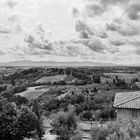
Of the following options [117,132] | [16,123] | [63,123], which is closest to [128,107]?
[117,132]

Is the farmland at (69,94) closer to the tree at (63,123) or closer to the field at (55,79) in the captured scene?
the field at (55,79)

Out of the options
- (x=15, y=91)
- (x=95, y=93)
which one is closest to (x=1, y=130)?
(x=95, y=93)

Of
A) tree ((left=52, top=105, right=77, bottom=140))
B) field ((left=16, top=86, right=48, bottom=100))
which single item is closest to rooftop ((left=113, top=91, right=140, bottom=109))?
tree ((left=52, top=105, right=77, bottom=140))

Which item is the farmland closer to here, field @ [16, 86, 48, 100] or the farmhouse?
field @ [16, 86, 48, 100]

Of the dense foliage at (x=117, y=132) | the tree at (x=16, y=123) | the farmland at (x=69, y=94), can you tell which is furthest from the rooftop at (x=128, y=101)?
the farmland at (x=69, y=94)

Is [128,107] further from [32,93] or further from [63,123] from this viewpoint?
[32,93]

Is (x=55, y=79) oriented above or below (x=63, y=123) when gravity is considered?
below

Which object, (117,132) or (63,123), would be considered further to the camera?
(63,123)

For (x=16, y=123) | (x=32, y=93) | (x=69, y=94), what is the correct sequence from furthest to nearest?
(x=32, y=93) < (x=69, y=94) < (x=16, y=123)

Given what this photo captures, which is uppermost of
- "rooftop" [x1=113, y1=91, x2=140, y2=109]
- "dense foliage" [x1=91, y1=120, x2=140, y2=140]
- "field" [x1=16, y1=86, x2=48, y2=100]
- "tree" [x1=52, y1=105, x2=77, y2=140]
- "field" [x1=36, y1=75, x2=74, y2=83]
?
"rooftop" [x1=113, y1=91, x2=140, y2=109]

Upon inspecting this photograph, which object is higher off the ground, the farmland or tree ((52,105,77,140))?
tree ((52,105,77,140))

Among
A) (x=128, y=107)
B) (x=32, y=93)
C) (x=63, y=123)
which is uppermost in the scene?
(x=128, y=107)
